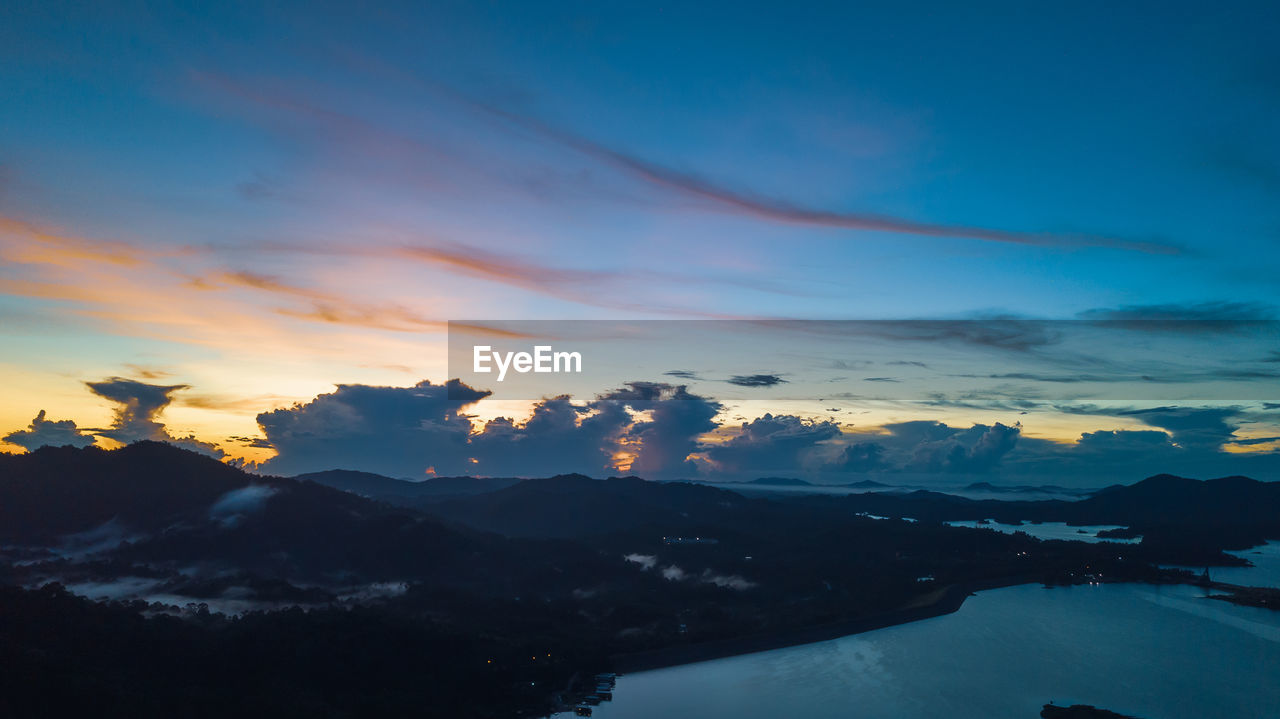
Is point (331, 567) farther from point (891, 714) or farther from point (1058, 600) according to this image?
point (1058, 600)

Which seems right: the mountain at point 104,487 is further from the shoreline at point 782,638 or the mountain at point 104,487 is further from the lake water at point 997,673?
the lake water at point 997,673

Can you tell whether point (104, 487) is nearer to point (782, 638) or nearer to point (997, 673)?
point (782, 638)

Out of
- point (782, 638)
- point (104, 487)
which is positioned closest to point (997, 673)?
point (782, 638)

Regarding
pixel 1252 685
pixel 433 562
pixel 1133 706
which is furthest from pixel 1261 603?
pixel 433 562

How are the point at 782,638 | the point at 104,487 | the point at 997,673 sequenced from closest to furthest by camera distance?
the point at 997,673 → the point at 782,638 → the point at 104,487

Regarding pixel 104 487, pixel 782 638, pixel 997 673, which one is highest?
pixel 104 487
